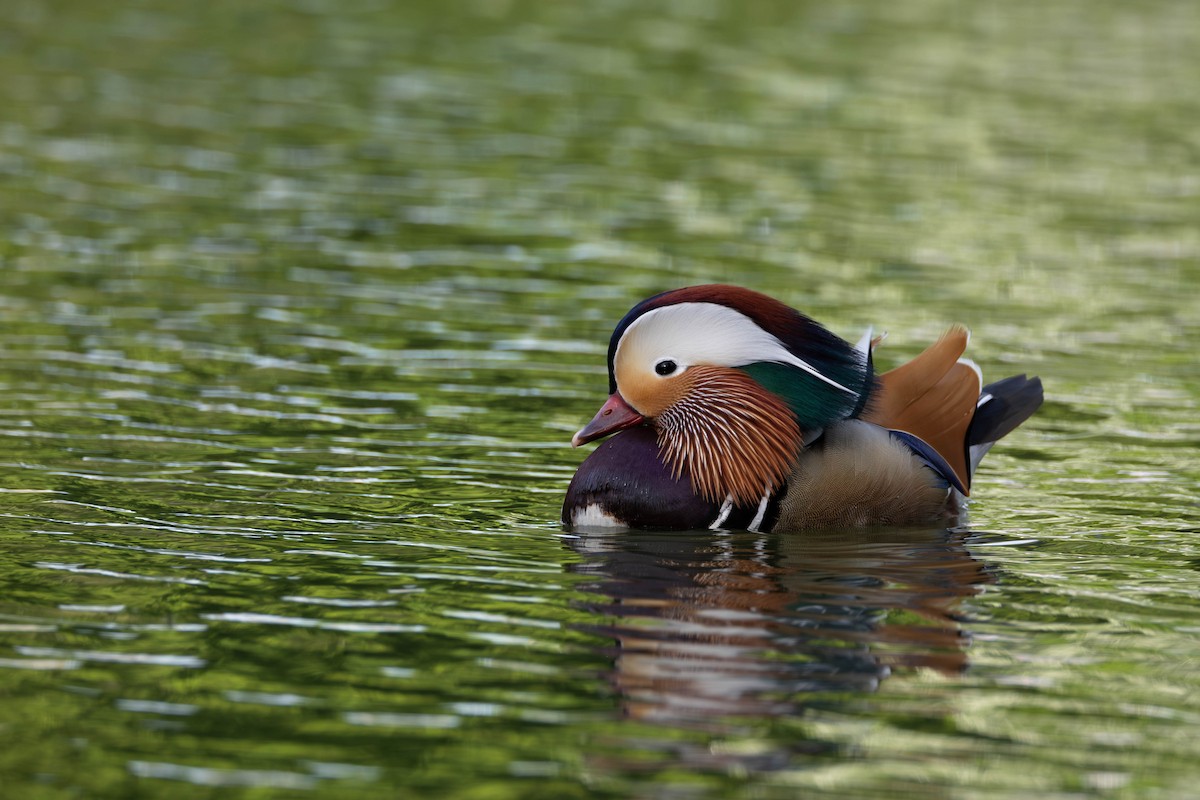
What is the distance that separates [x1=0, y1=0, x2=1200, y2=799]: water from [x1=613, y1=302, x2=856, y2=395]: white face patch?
838 millimetres

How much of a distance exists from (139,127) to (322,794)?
1567 centimetres

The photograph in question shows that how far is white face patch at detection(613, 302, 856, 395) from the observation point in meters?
9.00

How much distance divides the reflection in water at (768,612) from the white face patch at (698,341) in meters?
0.82

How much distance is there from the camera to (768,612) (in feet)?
25.6

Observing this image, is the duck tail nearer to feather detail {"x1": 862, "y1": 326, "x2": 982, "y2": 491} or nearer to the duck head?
feather detail {"x1": 862, "y1": 326, "x2": 982, "y2": 491}

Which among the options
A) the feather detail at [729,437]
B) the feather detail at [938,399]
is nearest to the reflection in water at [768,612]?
the feather detail at [729,437]

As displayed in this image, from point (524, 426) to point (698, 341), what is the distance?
2.47 metres

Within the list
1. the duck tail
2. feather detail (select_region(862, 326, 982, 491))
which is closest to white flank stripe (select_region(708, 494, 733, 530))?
feather detail (select_region(862, 326, 982, 491))

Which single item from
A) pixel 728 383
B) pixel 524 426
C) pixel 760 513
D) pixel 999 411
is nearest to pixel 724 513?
pixel 760 513

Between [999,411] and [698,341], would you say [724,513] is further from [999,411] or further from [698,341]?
[999,411]

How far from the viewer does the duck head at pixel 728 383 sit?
9000 mm

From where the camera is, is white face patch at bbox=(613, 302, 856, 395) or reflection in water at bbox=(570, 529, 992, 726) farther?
white face patch at bbox=(613, 302, 856, 395)

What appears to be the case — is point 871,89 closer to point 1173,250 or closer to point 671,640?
point 1173,250

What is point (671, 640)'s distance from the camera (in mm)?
7352
